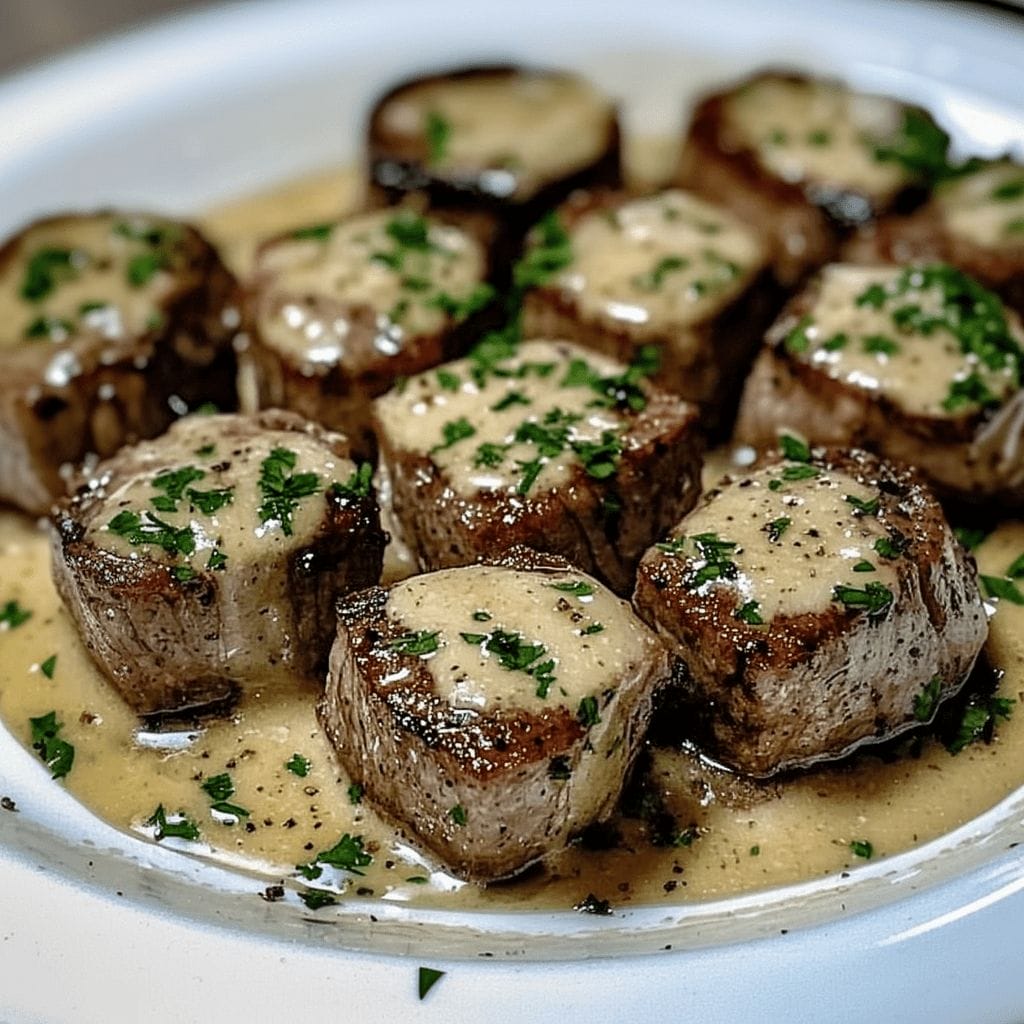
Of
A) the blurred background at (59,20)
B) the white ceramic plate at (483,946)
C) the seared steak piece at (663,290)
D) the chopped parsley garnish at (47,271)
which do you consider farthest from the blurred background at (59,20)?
the white ceramic plate at (483,946)

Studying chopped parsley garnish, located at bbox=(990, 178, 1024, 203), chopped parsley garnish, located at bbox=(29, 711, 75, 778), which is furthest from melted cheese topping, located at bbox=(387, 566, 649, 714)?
chopped parsley garnish, located at bbox=(990, 178, 1024, 203)

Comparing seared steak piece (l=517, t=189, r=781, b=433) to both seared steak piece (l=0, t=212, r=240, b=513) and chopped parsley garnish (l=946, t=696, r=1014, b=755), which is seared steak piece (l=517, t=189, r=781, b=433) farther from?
chopped parsley garnish (l=946, t=696, r=1014, b=755)

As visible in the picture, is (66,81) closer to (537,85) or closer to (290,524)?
(537,85)

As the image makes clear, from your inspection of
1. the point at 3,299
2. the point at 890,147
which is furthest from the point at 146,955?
the point at 890,147

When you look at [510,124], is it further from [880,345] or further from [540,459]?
[540,459]

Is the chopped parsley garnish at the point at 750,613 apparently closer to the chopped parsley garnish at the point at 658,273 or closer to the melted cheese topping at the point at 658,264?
the melted cheese topping at the point at 658,264
